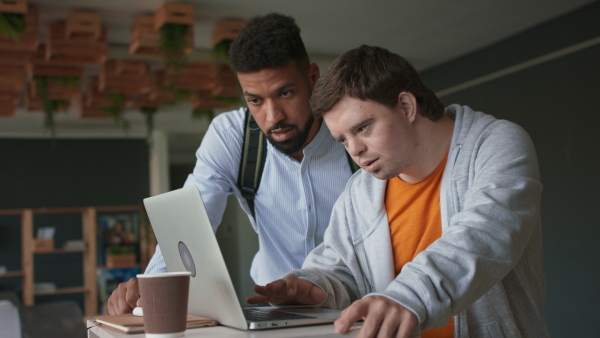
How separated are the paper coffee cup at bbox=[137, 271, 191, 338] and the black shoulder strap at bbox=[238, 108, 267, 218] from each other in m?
1.20

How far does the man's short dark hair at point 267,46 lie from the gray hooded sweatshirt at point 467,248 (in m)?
0.48

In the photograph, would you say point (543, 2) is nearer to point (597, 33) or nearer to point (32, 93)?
point (597, 33)

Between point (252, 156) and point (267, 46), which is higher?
point (267, 46)

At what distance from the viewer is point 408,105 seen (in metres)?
1.61

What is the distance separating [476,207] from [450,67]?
21.8ft

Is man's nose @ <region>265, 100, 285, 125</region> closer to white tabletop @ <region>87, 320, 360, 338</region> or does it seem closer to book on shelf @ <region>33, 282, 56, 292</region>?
white tabletop @ <region>87, 320, 360, 338</region>

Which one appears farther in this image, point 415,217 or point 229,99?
point 229,99

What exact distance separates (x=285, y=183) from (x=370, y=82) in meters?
0.89

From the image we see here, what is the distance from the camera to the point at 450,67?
7656mm

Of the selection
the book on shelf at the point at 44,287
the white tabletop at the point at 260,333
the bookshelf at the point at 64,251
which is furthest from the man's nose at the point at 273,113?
the book on shelf at the point at 44,287

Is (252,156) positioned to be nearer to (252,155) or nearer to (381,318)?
(252,155)

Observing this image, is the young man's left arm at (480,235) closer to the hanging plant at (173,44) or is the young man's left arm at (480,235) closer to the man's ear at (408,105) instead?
the man's ear at (408,105)

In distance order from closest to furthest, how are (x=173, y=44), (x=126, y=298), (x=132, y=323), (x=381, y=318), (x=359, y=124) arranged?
(x=381, y=318) < (x=132, y=323) < (x=359, y=124) < (x=126, y=298) < (x=173, y=44)

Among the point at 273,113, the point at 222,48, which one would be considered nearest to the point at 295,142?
the point at 273,113
